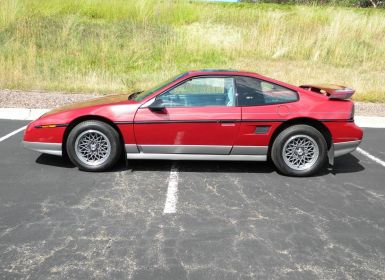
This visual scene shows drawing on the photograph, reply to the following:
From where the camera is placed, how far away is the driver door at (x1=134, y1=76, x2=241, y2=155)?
4.86m

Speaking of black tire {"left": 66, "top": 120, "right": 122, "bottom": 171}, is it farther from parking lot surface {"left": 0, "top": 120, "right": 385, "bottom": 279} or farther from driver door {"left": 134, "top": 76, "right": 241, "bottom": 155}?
driver door {"left": 134, "top": 76, "right": 241, "bottom": 155}

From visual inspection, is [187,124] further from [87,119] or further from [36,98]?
[36,98]

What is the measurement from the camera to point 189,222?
3.72 m

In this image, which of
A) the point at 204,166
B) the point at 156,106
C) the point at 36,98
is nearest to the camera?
the point at 156,106

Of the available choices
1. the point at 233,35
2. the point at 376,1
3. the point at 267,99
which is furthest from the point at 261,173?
the point at 376,1

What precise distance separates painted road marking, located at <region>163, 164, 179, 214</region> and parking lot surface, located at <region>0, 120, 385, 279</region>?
0.01 m

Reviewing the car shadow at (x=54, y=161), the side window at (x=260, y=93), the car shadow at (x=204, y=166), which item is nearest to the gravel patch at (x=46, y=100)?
the car shadow at (x=54, y=161)

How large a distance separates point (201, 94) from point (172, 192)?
1445 mm

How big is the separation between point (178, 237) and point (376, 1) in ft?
130

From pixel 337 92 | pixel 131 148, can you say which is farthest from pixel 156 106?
pixel 337 92

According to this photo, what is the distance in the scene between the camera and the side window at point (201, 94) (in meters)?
4.96

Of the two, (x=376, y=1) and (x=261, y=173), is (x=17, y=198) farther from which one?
(x=376, y=1)

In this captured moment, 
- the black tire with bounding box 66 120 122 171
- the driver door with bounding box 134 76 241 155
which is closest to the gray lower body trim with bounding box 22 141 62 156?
the black tire with bounding box 66 120 122 171

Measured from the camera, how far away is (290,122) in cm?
500
